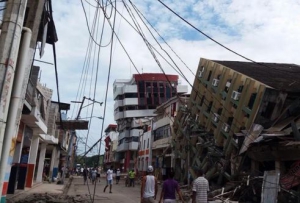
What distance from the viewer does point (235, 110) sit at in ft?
66.1

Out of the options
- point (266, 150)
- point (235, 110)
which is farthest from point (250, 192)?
point (235, 110)

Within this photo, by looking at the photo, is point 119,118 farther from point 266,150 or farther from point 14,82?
point 14,82

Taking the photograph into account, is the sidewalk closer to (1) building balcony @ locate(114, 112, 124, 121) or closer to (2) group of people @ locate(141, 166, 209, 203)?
(2) group of people @ locate(141, 166, 209, 203)

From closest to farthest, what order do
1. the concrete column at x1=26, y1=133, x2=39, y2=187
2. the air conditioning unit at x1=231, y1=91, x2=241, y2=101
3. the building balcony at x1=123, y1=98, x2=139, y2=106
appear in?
the air conditioning unit at x1=231, y1=91, x2=241, y2=101 < the concrete column at x1=26, y1=133, x2=39, y2=187 < the building balcony at x1=123, y1=98, x2=139, y2=106

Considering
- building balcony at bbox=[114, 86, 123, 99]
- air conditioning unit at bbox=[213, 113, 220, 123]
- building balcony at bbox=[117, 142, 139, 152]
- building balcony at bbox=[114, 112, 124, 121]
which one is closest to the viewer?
air conditioning unit at bbox=[213, 113, 220, 123]

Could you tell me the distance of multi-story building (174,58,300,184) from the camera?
58.9 feet

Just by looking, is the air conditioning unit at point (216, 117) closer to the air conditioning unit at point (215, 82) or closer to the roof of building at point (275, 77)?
the air conditioning unit at point (215, 82)

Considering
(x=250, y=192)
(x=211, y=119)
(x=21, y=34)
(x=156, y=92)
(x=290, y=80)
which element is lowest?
(x=250, y=192)

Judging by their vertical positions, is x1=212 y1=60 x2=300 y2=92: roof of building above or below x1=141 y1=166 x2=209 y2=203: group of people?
above

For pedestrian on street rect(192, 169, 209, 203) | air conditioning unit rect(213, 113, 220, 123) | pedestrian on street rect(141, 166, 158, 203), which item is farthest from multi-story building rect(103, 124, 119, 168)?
pedestrian on street rect(192, 169, 209, 203)

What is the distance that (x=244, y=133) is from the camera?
18.1 m

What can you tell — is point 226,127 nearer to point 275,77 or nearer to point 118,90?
point 275,77

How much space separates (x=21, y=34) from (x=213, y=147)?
18.0 metres

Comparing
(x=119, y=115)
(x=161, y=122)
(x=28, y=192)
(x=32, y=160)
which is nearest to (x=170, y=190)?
(x=28, y=192)
